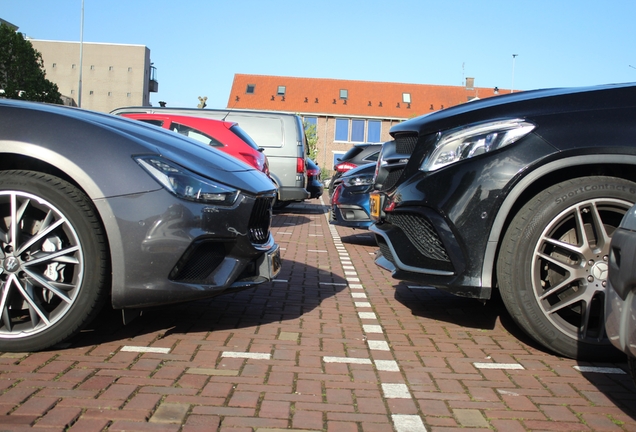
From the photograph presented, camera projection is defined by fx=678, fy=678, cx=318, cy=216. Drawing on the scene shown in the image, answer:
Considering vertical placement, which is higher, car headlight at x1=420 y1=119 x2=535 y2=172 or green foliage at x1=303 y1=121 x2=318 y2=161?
green foliage at x1=303 y1=121 x2=318 y2=161

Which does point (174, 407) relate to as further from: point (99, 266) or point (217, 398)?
point (99, 266)

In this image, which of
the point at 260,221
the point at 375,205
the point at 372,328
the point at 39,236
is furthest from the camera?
the point at 375,205

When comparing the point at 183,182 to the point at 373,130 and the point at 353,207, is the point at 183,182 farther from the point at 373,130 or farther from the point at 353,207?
the point at 373,130

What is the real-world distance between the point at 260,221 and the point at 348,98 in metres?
70.3

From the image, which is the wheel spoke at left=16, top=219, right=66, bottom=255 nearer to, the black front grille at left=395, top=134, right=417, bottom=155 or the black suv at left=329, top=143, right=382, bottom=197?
the black front grille at left=395, top=134, right=417, bottom=155

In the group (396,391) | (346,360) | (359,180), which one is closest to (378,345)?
(346,360)

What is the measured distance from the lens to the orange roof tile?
2817 inches

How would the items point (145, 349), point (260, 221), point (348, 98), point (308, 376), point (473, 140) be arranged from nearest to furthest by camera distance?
1. point (308, 376)
2. point (145, 349)
3. point (473, 140)
4. point (260, 221)
5. point (348, 98)

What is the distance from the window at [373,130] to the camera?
2783 inches

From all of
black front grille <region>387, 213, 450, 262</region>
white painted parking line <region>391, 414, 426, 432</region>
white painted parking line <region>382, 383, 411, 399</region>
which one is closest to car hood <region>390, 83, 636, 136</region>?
black front grille <region>387, 213, 450, 262</region>

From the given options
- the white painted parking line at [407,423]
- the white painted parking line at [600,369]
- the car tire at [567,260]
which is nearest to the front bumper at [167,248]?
the white painted parking line at [407,423]

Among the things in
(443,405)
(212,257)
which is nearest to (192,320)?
(212,257)

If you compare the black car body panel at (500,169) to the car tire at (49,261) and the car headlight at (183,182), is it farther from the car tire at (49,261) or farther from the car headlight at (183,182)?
the car tire at (49,261)

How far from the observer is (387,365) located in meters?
3.60
